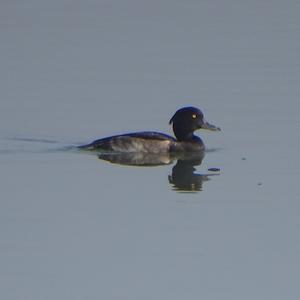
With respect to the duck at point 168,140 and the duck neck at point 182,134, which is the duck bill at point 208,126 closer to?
the duck at point 168,140

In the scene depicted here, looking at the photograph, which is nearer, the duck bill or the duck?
the duck

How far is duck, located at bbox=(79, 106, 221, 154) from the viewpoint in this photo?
2105 centimetres

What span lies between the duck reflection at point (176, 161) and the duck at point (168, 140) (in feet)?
0.24

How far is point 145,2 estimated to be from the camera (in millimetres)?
33375

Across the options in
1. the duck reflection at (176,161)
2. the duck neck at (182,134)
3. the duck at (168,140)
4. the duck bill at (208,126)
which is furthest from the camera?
the duck neck at (182,134)

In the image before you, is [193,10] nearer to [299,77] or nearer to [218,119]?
[299,77]

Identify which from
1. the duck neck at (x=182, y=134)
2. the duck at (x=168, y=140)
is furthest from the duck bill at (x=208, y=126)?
the duck neck at (x=182, y=134)

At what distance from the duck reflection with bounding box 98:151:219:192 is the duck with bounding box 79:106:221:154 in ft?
0.24

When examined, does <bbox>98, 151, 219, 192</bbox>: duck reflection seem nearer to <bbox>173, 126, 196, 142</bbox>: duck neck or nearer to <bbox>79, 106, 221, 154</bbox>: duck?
<bbox>79, 106, 221, 154</bbox>: duck

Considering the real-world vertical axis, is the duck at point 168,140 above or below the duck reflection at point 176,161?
above

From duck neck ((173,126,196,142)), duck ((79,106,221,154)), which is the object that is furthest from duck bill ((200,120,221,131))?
duck neck ((173,126,196,142))

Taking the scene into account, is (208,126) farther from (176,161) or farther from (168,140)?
(176,161)

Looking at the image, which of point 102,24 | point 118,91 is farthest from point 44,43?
point 118,91

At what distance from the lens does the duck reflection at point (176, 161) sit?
19250mm
